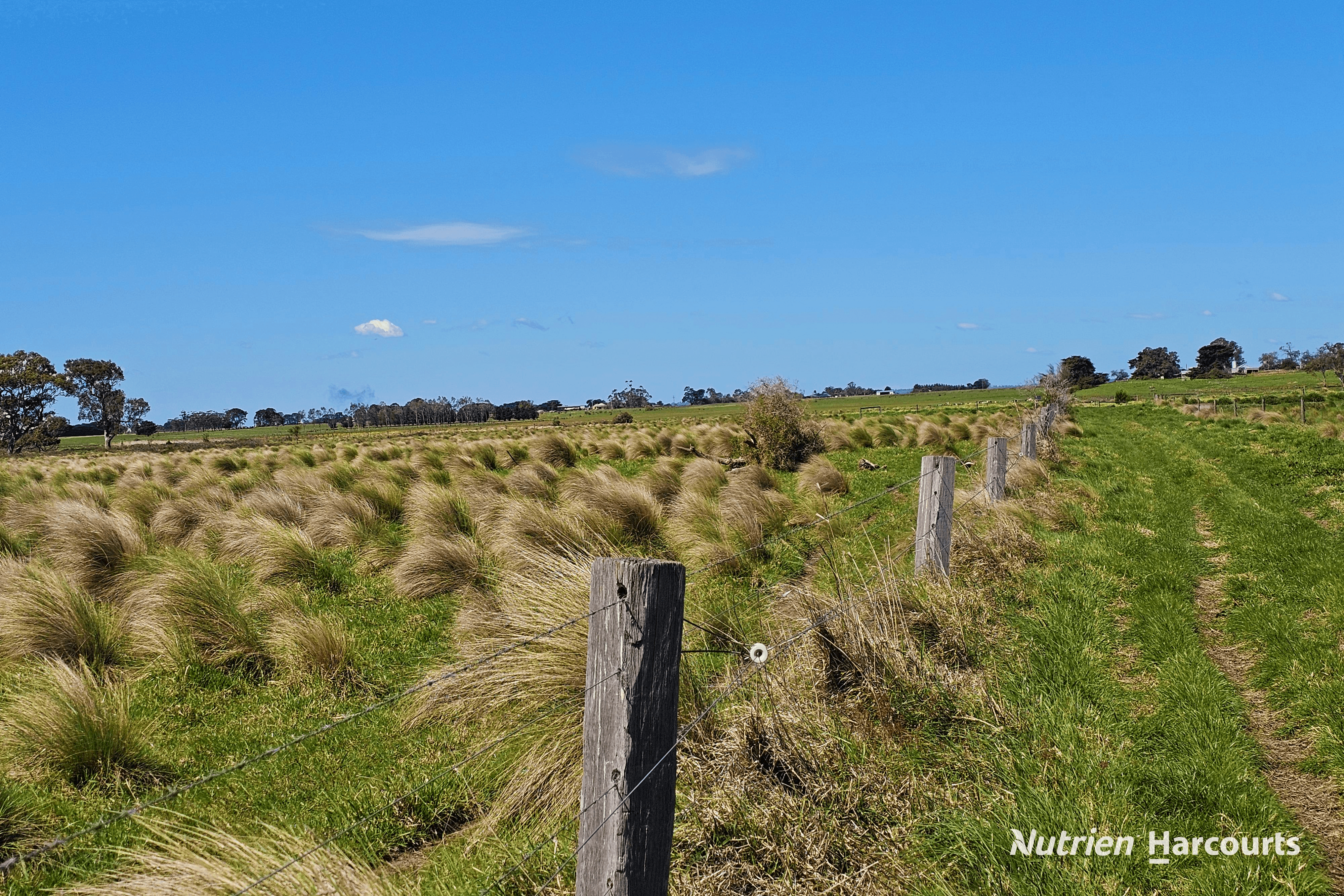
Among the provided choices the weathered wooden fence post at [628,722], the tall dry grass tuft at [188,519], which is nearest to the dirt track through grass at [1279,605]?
the weathered wooden fence post at [628,722]

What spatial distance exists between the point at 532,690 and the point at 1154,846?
3.04 m

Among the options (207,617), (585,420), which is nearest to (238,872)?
(207,617)

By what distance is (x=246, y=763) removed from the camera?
7.59 feet

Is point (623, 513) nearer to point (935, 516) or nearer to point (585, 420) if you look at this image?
point (935, 516)

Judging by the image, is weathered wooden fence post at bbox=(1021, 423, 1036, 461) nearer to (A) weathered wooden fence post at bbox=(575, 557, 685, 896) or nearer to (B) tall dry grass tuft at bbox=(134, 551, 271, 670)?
(B) tall dry grass tuft at bbox=(134, 551, 271, 670)

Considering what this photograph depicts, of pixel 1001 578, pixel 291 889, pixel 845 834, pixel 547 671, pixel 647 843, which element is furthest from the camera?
pixel 1001 578

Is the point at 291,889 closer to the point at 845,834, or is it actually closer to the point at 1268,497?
the point at 845,834

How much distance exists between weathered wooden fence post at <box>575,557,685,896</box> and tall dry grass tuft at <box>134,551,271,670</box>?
4906 mm

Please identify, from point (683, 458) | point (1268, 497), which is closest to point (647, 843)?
point (1268, 497)

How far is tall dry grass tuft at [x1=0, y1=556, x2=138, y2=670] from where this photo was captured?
21.1ft

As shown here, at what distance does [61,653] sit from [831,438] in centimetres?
1934

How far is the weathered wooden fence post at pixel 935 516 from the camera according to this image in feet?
21.6

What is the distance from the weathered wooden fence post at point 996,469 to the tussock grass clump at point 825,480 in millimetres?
3849

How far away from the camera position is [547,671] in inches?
182
